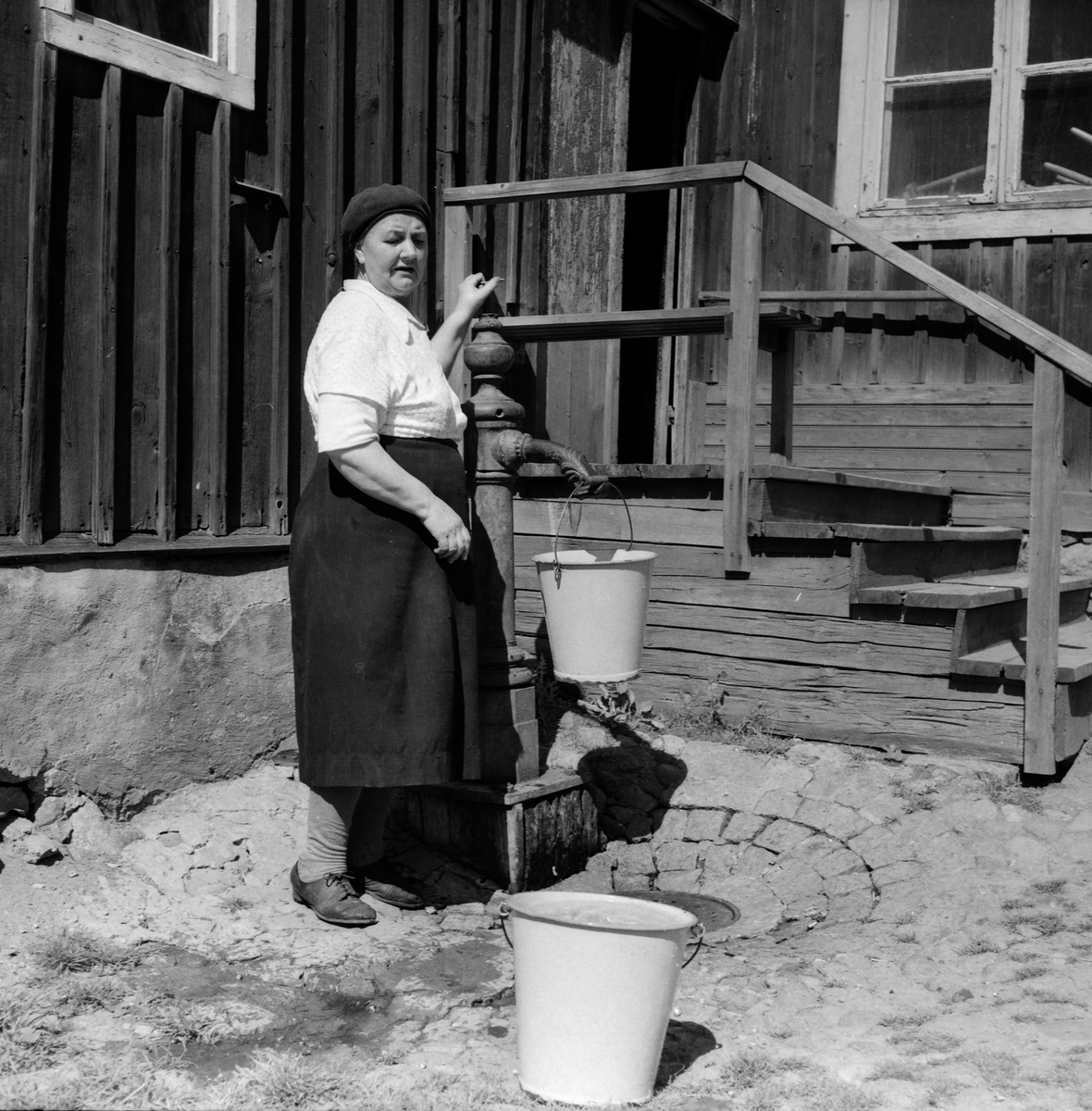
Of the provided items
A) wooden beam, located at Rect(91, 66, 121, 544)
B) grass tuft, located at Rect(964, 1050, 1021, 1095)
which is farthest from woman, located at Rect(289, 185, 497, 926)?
grass tuft, located at Rect(964, 1050, 1021, 1095)

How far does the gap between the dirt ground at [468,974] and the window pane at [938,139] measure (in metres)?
3.67

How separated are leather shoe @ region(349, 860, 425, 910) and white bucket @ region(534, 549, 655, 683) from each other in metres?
0.81

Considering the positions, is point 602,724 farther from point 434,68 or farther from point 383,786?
point 434,68

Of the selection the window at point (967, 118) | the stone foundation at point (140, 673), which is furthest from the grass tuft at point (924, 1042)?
the window at point (967, 118)

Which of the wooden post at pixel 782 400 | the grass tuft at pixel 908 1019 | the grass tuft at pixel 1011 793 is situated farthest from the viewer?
the wooden post at pixel 782 400

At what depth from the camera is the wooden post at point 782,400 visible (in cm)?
609

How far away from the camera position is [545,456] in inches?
170

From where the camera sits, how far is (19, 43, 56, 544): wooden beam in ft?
13.4

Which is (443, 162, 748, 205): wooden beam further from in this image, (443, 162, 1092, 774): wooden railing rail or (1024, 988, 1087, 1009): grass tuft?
(1024, 988, 1087, 1009): grass tuft

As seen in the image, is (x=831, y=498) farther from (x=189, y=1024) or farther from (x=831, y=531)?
(x=189, y=1024)

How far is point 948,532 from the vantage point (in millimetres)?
5625

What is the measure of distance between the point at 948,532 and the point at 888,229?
93.0 inches

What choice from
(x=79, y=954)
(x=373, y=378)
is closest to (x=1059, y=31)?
(x=373, y=378)

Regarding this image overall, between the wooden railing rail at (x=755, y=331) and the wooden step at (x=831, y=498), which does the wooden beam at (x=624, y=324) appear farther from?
the wooden step at (x=831, y=498)
